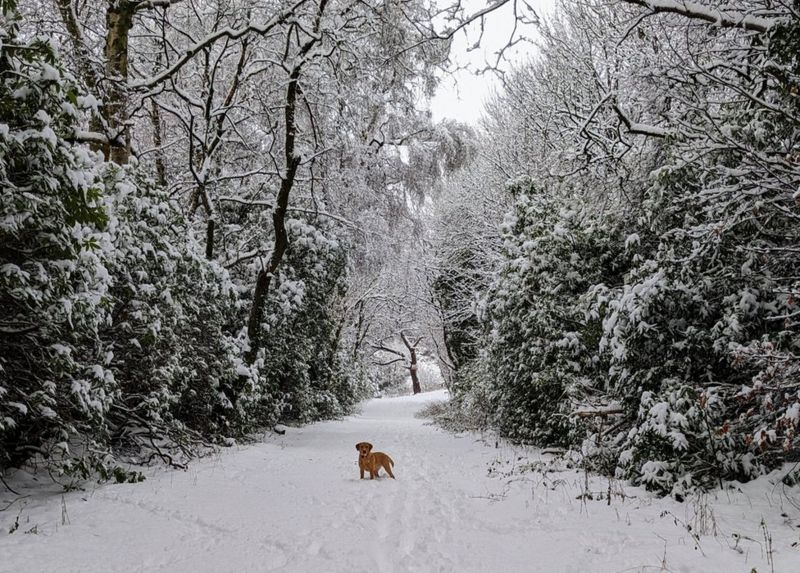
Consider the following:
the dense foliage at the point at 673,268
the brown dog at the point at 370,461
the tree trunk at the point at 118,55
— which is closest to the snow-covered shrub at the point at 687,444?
the dense foliage at the point at 673,268

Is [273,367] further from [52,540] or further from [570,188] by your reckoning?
[52,540]

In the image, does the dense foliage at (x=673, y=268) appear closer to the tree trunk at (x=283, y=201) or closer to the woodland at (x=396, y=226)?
the woodland at (x=396, y=226)

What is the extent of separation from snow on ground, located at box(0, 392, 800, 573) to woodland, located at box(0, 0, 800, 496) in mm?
544

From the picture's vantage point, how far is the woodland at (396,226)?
4.31 m

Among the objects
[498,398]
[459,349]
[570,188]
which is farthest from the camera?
[459,349]

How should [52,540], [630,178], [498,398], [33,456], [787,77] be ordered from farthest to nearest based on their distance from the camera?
1. [498,398]
2. [630,178]
3. [33,456]
4. [787,77]
5. [52,540]

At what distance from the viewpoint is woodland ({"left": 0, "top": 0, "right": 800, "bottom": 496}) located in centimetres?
431

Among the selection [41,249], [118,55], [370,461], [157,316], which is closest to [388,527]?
[370,461]

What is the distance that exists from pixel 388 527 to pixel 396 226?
945 centimetres

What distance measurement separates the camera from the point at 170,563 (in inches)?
132

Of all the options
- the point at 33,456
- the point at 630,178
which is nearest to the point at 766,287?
the point at 630,178

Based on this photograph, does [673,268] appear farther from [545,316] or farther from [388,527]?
[388,527]

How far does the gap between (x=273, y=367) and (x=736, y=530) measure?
9.96 metres

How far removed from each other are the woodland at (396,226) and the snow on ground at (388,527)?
21.4 inches
